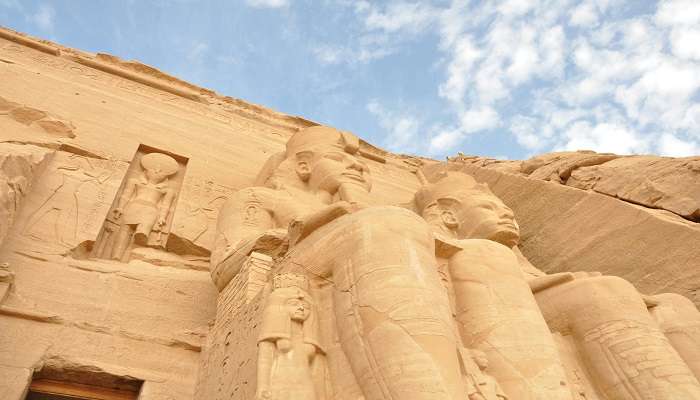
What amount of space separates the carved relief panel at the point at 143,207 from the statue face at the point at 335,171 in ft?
3.65

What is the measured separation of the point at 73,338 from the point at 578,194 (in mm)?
4426

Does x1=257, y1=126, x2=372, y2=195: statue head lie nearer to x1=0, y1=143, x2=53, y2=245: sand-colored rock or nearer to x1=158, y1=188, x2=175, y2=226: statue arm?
x1=158, y1=188, x2=175, y2=226: statue arm

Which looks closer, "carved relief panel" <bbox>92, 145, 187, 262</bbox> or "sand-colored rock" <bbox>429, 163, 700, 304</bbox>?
"carved relief panel" <bbox>92, 145, 187, 262</bbox>

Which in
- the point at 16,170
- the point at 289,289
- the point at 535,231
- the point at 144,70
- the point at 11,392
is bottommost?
the point at 11,392

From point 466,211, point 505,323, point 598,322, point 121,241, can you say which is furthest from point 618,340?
point 121,241

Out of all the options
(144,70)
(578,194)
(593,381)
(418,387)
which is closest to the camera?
(418,387)

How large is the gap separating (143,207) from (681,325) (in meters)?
3.54

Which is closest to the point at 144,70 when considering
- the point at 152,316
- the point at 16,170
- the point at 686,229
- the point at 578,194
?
the point at 16,170

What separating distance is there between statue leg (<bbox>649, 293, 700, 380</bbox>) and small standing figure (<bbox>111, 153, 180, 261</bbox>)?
3.26 metres

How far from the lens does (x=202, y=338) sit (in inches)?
132

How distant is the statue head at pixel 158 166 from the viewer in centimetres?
484

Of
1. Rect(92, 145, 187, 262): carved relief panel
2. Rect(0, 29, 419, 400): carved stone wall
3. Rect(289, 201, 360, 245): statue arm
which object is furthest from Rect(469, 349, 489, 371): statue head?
Rect(92, 145, 187, 262): carved relief panel

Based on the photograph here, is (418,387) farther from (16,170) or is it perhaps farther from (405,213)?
(16,170)

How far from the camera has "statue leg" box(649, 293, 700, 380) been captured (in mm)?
3354
